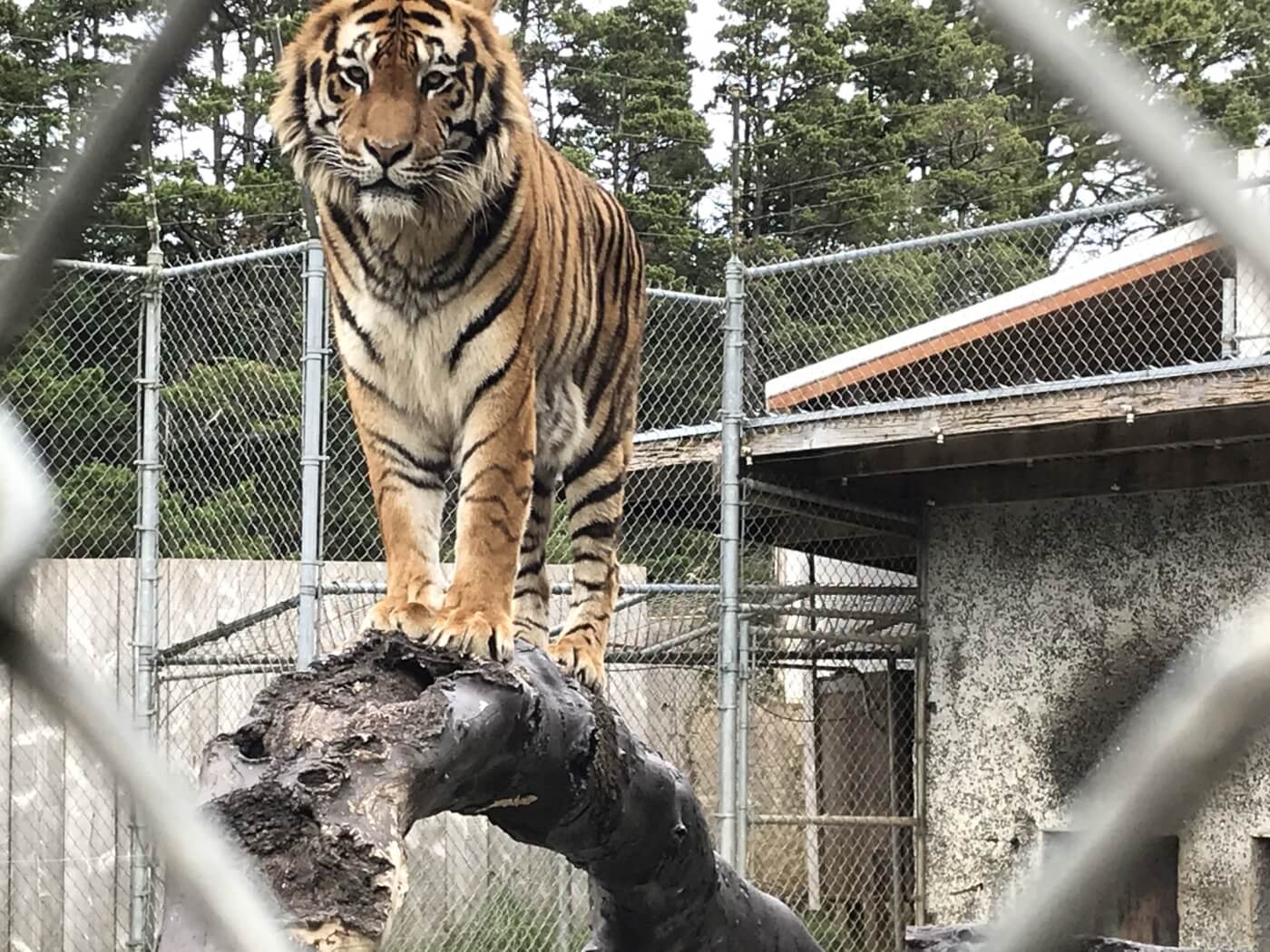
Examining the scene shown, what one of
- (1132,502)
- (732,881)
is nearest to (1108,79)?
(732,881)

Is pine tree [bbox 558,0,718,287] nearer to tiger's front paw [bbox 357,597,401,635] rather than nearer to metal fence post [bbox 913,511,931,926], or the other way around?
metal fence post [bbox 913,511,931,926]

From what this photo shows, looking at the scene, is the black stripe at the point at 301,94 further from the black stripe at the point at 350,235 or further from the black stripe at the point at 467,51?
the black stripe at the point at 467,51

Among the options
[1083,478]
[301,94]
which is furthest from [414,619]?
[1083,478]

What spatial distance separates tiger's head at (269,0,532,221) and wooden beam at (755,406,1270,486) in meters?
3.28

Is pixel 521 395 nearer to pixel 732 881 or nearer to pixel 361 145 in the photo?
pixel 361 145

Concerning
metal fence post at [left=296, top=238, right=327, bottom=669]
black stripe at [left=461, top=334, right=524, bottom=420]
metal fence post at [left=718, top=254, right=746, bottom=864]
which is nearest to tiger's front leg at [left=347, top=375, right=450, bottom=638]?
black stripe at [left=461, top=334, right=524, bottom=420]

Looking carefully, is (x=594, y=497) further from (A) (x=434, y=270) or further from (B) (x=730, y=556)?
(B) (x=730, y=556)

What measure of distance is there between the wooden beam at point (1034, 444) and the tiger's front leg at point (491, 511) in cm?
325

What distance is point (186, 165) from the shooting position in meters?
6.38

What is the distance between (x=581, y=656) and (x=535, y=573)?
0.24m

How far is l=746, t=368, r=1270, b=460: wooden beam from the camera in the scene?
5.64 m

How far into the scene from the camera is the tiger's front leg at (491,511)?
3139 millimetres

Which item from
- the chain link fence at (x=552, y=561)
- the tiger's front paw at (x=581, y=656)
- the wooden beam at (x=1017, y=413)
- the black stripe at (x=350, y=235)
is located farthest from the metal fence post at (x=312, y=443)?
the black stripe at (x=350, y=235)

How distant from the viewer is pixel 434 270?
3.42m
